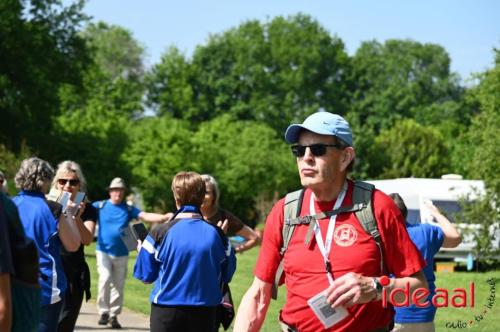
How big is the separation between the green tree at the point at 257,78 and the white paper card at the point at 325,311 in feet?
257

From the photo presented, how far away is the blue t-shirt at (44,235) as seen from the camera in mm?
7426

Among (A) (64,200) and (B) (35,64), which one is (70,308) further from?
(B) (35,64)

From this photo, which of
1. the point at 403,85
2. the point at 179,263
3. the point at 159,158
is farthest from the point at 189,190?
the point at 403,85

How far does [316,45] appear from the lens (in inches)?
3452

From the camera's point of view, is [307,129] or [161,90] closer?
[307,129]

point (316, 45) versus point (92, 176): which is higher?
point (316, 45)

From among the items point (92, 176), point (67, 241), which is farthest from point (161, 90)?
point (67, 241)

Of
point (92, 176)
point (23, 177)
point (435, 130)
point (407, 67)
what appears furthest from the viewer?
Result: point (407, 67)

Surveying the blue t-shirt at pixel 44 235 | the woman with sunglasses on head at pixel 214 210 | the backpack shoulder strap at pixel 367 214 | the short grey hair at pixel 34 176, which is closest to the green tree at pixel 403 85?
the woman with sunglasses on head at pixel 214 210

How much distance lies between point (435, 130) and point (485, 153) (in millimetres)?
60724

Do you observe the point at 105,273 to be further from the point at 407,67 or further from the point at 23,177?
the point at 407,67

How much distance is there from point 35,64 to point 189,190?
140 feet

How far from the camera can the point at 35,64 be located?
49.5 metres

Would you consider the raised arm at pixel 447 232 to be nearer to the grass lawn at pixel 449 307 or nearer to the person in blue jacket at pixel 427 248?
the person in blue jacket at pixel 427 248
